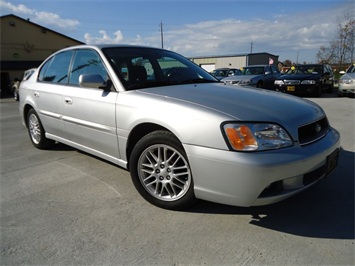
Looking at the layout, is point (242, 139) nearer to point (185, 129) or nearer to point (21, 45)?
point (185, 129)

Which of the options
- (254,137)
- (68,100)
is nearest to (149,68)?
(68,100)

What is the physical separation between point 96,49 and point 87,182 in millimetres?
1576

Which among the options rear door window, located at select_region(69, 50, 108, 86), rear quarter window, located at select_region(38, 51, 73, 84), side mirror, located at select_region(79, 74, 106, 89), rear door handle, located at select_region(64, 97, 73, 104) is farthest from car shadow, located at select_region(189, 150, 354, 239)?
rear quarter window, located at select_region(38, 51, 73, 84)

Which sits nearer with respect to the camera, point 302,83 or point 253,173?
point 253,173

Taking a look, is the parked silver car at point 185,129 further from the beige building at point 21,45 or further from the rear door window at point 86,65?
the beige building at point 21,45

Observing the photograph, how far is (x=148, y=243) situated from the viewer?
2180mm

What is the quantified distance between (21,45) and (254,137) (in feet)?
97.0

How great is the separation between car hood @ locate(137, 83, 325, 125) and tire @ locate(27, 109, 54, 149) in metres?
2.46

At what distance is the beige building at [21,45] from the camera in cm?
2428

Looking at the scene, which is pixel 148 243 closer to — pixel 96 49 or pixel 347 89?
pixel 96 49

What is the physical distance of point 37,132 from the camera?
4621 mm

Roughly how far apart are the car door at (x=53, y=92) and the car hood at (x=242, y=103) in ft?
5.08

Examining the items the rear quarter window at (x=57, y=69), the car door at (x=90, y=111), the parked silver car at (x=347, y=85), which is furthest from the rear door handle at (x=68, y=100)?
the parked silver car at (x=347, y=85)

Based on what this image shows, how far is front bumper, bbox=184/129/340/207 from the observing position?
2.06 metres
